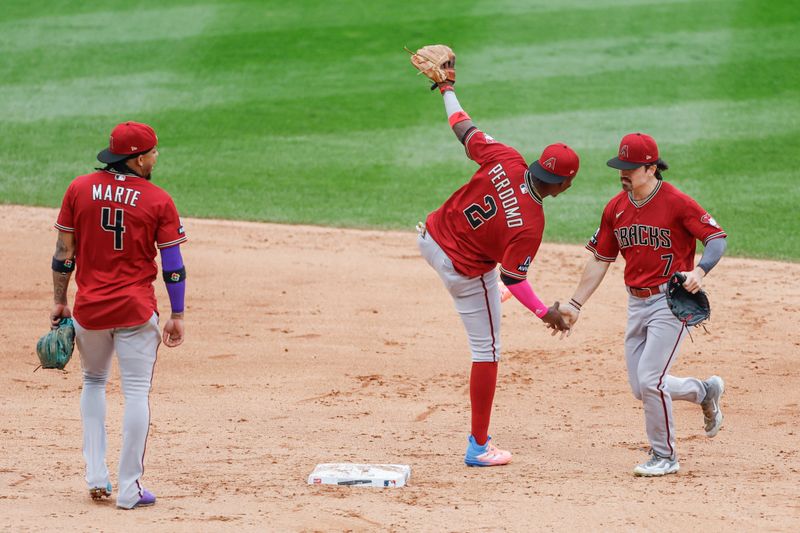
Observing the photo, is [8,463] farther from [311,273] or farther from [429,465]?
[311,273]

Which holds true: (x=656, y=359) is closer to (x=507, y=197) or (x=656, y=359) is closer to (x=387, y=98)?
(x=507, y=197)

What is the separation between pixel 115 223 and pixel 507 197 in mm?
2062

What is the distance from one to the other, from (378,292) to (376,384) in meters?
2.03

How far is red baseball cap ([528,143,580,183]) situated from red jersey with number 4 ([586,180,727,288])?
406 mm

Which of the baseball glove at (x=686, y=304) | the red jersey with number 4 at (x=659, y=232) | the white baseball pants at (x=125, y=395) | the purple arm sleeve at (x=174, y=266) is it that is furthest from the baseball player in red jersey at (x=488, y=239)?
the white baseball pants at (x=125, y=395)

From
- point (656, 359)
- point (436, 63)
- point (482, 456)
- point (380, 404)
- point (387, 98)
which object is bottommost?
point (387, 98)

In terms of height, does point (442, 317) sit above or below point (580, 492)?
below

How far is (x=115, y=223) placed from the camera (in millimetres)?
5238

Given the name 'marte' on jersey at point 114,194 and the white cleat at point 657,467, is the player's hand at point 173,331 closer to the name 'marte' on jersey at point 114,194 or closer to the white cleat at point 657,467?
the name 'marte' on jersey at point 114,194

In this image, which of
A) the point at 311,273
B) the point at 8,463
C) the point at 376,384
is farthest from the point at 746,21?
the point at 8,463

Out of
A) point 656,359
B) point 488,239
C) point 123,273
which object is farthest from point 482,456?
point 123,273

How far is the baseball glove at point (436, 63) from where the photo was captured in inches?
255

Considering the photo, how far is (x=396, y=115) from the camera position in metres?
15.5

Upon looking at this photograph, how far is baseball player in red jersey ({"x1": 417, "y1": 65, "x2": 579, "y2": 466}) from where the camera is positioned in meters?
5.88
